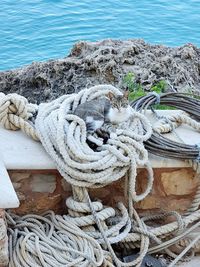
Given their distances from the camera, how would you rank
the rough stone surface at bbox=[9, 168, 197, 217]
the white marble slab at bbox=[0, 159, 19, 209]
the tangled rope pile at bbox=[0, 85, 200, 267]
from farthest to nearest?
the rough stone surface at bbox=[9, 168, 197, 217] → the tangled rope pile at bbox=[0, 85, 200, 267] → the white marble slab at bbox=[0, 159, 19, 209]

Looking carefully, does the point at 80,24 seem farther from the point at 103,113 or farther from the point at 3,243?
the point at 3,243

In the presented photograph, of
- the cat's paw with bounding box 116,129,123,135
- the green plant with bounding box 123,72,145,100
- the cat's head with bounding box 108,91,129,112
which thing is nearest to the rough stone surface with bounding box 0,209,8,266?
the cat's paw with bounding box 116,129,123,135

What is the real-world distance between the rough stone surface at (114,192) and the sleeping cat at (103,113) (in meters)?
0.32

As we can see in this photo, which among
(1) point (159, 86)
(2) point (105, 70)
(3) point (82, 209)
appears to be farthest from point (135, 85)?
(3) point (82, 209)

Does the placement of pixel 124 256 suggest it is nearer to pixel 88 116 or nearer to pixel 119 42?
pixel 88 116

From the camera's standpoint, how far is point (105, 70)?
6586mm

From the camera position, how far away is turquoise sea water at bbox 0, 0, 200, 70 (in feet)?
38.4

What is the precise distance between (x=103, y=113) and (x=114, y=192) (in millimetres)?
485

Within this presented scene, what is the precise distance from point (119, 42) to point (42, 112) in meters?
3.29

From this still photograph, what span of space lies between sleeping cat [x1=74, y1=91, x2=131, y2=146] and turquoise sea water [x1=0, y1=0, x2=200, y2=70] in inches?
281

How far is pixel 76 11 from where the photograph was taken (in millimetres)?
13062

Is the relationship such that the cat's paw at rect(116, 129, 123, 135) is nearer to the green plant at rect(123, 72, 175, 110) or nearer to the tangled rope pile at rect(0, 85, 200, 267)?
the tangled rope pile at rect(0, 85, 200, 267)

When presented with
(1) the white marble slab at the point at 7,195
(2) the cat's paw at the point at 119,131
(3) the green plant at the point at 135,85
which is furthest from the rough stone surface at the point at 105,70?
(1) the white marble slab at the point at 7,195

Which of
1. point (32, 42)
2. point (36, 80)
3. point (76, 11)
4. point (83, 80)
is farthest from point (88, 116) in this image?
point (76, 11)
